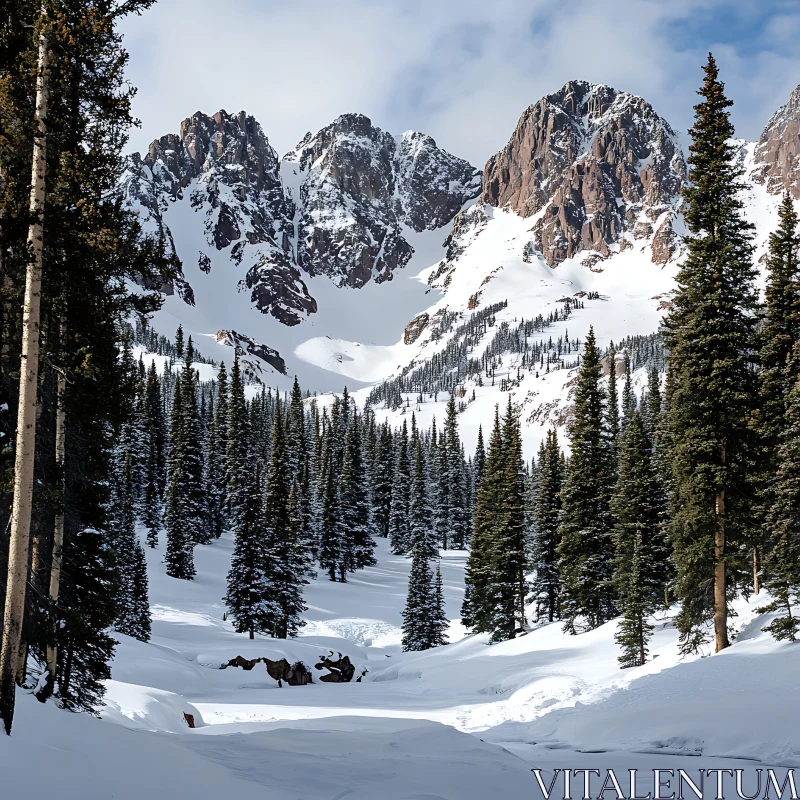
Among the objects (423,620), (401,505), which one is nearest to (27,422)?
(423,620)

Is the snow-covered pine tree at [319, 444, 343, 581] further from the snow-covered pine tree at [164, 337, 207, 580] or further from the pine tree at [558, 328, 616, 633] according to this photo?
the pine tree at [558, 328, 616, 633]

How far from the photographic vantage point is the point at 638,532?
97.0ft

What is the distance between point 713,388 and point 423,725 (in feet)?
43.4

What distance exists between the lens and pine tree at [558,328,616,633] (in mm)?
34531

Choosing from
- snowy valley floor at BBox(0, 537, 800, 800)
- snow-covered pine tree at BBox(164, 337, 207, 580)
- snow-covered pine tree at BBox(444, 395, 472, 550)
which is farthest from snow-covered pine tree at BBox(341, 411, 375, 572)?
snowy valley floor at BBox(0, 537, 800, 800)

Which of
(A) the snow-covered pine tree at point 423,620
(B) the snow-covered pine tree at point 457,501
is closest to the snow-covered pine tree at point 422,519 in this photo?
(B) the snow-covered pine tree at point 457,501

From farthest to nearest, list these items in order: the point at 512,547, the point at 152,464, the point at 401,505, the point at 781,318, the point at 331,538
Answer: the point at 401,505, the point at 152,464, the point at 331,538, the point at 512,547, the point at 781,318

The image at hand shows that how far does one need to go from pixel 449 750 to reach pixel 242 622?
32.3m

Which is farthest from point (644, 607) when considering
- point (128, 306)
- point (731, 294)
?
point (128, 306)

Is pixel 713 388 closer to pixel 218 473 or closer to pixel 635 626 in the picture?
pixel 635 626

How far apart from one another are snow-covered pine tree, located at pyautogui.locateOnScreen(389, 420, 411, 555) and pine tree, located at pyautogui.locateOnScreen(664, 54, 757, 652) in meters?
59.2

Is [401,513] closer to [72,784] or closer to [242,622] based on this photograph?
[242,622]

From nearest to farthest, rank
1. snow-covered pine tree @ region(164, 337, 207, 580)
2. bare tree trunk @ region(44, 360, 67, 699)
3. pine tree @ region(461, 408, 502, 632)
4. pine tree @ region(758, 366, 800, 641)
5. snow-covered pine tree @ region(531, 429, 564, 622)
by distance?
bare tree trunk @ region(44, 360, 67, 699) < pine tree @ region(758, 366, 800, 641) < snow-covered pine tree @ region(531, 429, 564, 622) < pine tree @ region(461, 408, 502, 632) < snow-covered pine tree @ region(164, 337, 207, 580)

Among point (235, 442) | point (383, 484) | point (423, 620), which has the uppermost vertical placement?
point (235, 442)
